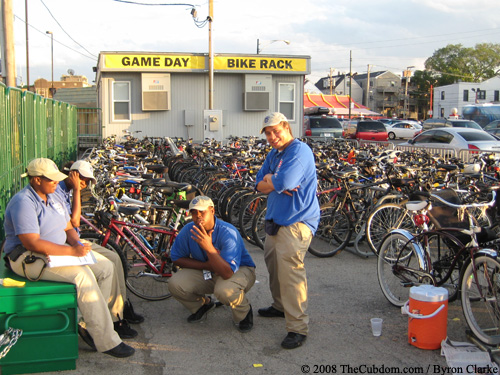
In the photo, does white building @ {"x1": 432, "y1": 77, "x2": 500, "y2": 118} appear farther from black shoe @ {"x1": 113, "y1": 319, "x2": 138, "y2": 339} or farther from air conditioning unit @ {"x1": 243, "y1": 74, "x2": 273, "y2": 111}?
black shoe @ {"x1": 113, "y1": 319, "x2": 138, "y2": 339}

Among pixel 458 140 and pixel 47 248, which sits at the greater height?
pixel 458 140

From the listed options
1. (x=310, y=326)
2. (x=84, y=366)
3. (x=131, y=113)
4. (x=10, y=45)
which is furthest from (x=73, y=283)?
(x=131, y=113)

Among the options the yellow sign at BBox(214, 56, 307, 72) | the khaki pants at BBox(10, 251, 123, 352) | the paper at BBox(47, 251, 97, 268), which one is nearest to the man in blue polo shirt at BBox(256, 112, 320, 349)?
the khaki pants at BBox(10, 251, 123, 352)

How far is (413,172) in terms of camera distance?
8.28 meters

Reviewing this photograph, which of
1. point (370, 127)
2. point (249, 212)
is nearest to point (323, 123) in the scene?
point (370, 127)

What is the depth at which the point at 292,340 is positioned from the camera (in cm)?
442

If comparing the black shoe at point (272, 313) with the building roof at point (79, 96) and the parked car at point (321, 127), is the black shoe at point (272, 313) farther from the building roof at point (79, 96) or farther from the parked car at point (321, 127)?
the building roof at point (79, 96)

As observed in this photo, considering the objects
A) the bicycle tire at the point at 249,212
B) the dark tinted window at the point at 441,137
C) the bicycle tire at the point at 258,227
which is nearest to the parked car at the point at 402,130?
the dark tinted window at the point at 441,137

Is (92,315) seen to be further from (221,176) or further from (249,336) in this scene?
(221,176)

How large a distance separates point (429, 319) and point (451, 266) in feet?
2.47

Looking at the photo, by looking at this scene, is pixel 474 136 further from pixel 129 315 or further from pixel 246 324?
pixel 129 315

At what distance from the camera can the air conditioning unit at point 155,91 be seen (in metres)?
20.2

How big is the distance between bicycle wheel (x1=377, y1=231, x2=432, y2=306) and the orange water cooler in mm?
543

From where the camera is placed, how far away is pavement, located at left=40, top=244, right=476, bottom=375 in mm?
4086
